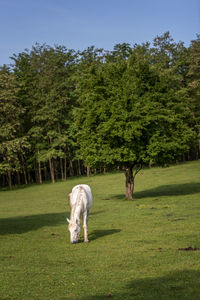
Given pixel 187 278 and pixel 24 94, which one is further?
pixel 24 94

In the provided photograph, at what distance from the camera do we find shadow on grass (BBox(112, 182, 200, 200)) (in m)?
35.0

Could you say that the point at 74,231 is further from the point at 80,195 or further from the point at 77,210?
the point at 80,195

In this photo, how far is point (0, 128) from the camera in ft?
171

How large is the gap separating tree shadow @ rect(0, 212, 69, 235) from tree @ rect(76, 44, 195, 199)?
23.2ft

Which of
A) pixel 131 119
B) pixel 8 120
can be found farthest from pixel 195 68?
pixel 131 119

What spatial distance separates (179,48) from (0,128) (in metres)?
35.9

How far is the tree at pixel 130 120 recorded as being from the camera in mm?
30609

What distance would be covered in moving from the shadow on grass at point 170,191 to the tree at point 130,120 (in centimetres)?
350

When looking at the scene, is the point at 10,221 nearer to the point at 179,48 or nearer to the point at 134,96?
the point at 134,96

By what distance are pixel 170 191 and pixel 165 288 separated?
28.7m

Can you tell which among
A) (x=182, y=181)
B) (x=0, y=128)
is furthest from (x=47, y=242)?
(x=0, y=128)

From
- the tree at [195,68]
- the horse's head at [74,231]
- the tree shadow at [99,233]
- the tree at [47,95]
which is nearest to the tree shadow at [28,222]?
the tree shadow at [99,233]

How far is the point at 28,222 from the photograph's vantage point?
941 inches

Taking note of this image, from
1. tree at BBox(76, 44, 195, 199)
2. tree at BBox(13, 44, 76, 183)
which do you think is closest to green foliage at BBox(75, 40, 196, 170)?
tree at BBox(76, 44, 195, 199)
